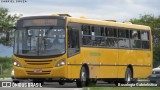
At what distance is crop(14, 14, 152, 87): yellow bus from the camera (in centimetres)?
2748

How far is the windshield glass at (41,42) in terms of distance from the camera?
90.0ft

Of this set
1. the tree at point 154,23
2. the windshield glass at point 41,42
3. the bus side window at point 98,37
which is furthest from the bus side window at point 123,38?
the tree at point 154,23

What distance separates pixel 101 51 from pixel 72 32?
11.1 ft

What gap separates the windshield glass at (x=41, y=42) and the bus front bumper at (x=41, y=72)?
0.68 m

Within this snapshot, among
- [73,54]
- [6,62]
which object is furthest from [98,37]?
[6,62]

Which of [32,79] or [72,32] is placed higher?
[72,32]

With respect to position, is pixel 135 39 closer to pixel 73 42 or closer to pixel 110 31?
pixel 110 31

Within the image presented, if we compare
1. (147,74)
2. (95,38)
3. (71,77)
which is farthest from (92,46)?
(147,74)

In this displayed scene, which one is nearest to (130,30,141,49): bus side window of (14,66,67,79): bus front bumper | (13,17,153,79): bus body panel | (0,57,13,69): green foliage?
(13,17,153,79): bus body panel

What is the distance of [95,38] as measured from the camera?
3023 cm

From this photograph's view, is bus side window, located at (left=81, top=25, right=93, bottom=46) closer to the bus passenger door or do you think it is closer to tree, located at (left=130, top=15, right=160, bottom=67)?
the bus passenger door

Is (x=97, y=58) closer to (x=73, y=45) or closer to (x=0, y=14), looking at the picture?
(x=73, y=45)

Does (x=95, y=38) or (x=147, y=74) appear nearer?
(x=95, y=38)

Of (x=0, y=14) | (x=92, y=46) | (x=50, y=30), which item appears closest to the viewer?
(x=50, y=30)
